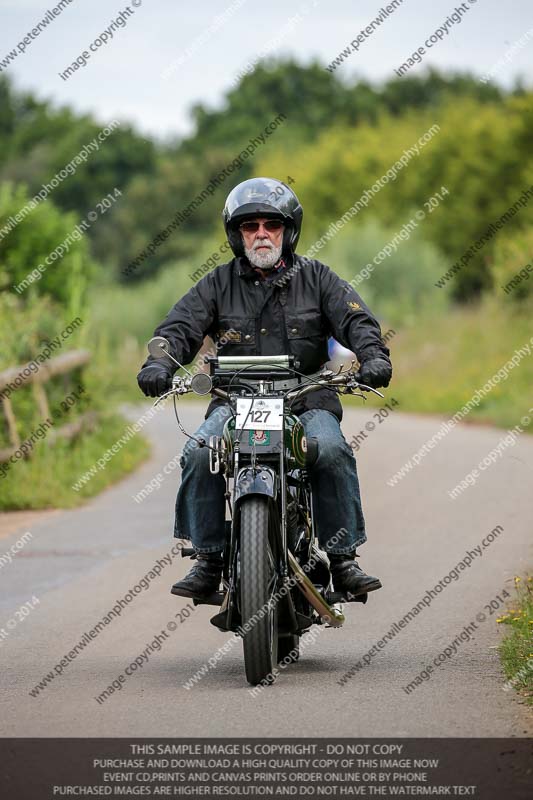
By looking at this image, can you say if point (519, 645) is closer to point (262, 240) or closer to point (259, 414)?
point (259, 414)

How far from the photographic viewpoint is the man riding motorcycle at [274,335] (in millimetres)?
7148

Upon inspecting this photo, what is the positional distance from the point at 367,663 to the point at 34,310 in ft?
33.1

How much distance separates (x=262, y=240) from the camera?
7.48m

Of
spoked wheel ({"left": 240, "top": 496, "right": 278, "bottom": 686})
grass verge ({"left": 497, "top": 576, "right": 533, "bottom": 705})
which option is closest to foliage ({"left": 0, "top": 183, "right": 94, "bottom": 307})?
grass verge ({"left": 497, "top": 576, "right": 533, "bottom": 705})

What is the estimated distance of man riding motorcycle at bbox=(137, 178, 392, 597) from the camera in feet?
23.5

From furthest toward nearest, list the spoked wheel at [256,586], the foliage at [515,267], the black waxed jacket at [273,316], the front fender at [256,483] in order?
1. the foliage at [515,267]
2. the black waxed jacket at [273,316]
3. the front fender at [256,483]
4. the spoked wheel at [256,586]

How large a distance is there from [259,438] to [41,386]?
9674mm

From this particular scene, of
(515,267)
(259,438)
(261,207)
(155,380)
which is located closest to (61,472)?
(261,207)

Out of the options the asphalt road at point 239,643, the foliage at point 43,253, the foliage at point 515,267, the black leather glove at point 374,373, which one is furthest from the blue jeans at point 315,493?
the foliage at point 515,267

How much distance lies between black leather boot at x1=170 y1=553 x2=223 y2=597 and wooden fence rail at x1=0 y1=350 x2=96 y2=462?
7.49 m

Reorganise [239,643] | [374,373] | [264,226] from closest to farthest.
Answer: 1. [374,373]
2. [264,226]
3. [239,643]

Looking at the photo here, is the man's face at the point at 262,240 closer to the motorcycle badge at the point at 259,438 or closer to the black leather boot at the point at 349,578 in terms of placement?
the motorcycle badge at the point at 259,438

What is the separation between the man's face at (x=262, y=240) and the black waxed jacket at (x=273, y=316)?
0.08 meters

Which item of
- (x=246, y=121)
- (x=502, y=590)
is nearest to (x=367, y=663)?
(x=502, y=590)
